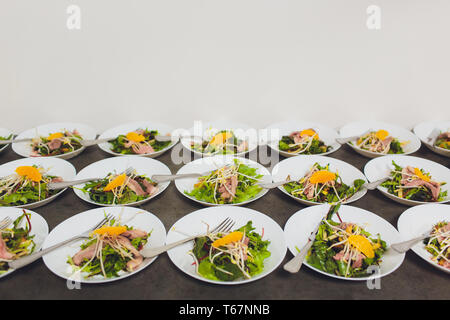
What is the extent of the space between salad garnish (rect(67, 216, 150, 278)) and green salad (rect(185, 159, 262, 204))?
0.44 m

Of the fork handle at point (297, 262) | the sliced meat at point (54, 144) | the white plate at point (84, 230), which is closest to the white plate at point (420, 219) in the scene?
Result: the fork handle at point (297, 262)

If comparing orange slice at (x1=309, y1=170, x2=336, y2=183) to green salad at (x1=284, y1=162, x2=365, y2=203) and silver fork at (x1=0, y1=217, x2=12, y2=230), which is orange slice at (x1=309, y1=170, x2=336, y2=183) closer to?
green salad at (x1=284, y1=162, x2=365, y2=203)

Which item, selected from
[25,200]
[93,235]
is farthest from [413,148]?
[25,200]

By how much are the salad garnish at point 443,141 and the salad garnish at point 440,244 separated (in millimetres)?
919

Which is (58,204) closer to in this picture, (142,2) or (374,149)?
(142,2)

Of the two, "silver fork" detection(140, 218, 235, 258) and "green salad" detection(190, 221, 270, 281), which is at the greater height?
"silver fork" detection(140, 218, 235, 258)

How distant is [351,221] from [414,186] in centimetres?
46

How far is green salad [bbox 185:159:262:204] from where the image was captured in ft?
5.29

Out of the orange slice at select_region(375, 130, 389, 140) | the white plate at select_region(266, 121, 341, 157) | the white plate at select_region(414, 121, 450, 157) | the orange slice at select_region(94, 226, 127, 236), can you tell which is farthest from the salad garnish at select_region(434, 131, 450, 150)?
the orange slice at select_region(94, 226, 127, 236)

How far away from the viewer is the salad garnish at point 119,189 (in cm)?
160

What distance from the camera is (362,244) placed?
49.1 inches

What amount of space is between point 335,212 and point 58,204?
1.45 m

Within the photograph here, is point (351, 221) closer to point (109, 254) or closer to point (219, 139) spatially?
point (219, 139)

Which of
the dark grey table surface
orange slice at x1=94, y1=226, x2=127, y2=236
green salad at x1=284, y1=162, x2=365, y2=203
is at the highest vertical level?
green salad at x1=284, y1=162, x2=365, y2=203
